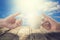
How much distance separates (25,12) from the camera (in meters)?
6.08

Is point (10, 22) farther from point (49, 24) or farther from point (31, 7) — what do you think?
point (49, 24)

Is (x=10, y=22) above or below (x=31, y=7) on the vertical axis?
Result: below

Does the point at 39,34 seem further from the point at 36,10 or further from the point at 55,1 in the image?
the point at 55,1

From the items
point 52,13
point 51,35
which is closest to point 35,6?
point 52,13

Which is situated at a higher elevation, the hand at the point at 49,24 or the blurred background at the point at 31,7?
the blurred background at the point at 31,7

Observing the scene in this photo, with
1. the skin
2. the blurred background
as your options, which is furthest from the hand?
the skin

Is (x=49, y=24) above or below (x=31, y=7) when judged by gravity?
below

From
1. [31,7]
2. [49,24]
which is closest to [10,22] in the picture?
[31,7]

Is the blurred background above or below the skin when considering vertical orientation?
above

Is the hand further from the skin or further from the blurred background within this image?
the skin

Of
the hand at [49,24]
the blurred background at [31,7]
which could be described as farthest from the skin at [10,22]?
the hand at [49,24]

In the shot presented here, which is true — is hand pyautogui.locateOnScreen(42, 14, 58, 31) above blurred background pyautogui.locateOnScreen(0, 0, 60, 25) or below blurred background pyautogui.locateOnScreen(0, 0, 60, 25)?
below

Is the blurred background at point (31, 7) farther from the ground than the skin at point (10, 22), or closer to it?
farther from the ground

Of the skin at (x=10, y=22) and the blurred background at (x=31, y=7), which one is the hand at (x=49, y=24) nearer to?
the blurred background at (x=31, y=7)
